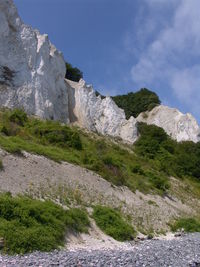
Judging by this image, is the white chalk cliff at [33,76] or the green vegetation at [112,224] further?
the white chalk cliff at [33,76]

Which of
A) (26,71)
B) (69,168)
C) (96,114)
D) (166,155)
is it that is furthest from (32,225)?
(96,114)

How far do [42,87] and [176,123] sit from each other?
111 ft

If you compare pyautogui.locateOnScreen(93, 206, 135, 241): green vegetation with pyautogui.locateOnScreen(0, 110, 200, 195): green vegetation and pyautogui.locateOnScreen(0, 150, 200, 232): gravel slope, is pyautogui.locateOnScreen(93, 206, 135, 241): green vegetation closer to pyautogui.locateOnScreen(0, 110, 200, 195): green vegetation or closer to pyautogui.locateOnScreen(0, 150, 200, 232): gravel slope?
pyautogui.locateOnScreen(0, 150, 200, 232): gravel slope

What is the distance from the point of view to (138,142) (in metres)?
47.7

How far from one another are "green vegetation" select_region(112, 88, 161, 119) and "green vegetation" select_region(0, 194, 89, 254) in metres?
63.2

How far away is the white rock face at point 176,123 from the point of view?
216ft

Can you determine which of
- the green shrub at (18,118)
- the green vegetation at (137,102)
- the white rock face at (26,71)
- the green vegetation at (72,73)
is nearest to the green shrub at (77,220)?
the green shrub at (18,118)

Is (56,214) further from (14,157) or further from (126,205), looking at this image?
(126,205)

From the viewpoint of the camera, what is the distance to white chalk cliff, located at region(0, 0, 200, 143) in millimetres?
38000

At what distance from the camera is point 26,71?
130 ft

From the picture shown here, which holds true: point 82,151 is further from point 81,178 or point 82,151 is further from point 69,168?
point 81,178

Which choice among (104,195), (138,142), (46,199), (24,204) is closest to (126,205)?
(104,195)

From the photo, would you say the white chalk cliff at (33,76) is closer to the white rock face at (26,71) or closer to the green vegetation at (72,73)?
the white rock face at (26,71)

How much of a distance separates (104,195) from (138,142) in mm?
27414
